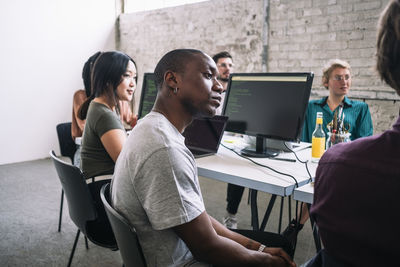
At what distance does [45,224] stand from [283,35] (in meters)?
3.16

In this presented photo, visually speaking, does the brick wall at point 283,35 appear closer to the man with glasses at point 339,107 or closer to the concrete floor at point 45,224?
the man with glasses at point 339,107

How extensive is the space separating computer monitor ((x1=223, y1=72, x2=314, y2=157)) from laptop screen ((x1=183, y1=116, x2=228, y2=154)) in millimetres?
95

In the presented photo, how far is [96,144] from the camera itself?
5.64 ft

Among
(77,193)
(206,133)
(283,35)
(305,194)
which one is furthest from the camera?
(283,35)

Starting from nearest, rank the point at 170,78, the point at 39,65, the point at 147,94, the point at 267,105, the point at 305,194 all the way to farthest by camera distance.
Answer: the point at 170,78, the point at 305,194, the point at 267,105, the point at 147,94, the point at 39,65

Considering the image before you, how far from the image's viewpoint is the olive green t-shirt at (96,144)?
1.69 metres

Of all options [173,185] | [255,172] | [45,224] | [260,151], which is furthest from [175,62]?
[45,224]

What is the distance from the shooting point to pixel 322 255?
75cm

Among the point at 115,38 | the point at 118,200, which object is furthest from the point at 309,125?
the point at 115,38

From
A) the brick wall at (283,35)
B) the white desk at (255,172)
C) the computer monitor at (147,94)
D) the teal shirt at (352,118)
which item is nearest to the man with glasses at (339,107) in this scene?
the teal shirt at (352,118)

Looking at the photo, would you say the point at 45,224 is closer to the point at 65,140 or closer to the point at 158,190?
the point at 65,140

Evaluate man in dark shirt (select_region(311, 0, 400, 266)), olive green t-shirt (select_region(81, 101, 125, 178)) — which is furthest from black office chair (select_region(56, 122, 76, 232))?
man in dark shirt (select_region(311, 0, 400, 266))

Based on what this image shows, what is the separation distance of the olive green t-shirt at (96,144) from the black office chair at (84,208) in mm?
229

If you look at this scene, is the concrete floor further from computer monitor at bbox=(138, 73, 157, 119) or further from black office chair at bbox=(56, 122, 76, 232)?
computer monitor at bbox=(138, 73, 157, 119)
